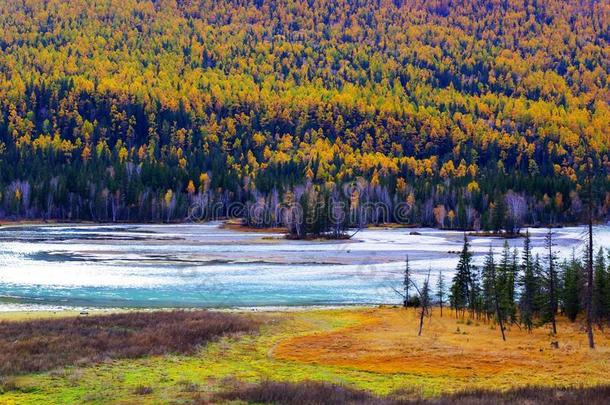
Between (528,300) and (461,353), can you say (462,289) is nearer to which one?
(528,300)

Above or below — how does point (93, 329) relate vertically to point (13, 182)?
below

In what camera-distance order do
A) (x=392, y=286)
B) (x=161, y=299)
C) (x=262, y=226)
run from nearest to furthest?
1. (x=161, y=299)
2. (x=392, y=286)
3. (x=262, y=226)

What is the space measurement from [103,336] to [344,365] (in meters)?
12.7

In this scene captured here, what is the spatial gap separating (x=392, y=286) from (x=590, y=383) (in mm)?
36289

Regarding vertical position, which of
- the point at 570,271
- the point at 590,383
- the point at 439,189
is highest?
the point at 439,189

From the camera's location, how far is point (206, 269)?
7969 centimetres

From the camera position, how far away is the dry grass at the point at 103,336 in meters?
32.1

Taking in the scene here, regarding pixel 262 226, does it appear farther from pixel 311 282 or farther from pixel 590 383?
pixel 590 383

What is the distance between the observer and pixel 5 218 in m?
176

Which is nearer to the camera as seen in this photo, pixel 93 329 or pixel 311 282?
pixel 93 329

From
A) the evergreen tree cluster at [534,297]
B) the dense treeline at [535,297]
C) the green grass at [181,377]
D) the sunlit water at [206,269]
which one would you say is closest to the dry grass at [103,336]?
the green grass at [181,377]

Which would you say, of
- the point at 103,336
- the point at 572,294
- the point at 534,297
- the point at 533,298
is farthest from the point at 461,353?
the point at 103,336

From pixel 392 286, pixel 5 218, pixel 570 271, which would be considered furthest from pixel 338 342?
pixel 5 218

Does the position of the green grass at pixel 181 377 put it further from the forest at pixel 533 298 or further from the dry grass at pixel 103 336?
the forest at pixel 533 298
